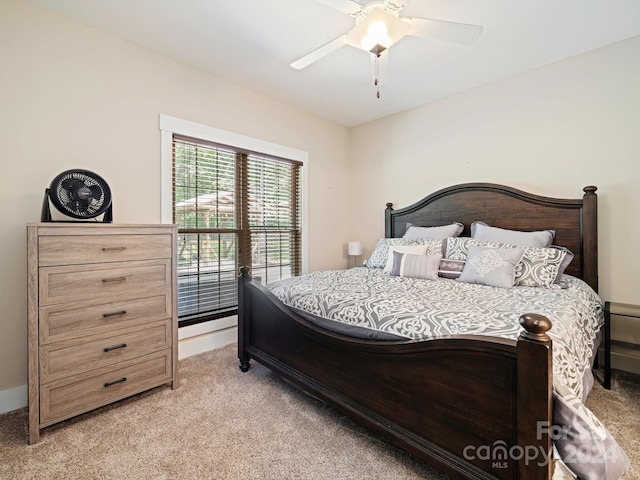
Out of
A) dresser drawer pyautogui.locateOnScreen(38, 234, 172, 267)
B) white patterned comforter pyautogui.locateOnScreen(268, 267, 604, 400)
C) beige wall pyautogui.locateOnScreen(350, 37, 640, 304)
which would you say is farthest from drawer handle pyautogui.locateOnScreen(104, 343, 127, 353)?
beige wall pyautogui.locateOnScreen(350, 37, 640, 304)

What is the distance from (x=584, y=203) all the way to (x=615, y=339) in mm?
1136

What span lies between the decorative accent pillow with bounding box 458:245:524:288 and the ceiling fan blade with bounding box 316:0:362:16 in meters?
1.91

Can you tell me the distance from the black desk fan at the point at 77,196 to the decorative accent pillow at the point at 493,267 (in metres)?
2.69

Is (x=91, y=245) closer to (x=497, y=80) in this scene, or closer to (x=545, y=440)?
(x=545, y=440)

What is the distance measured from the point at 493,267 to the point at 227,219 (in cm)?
244

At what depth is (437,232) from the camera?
317 cm

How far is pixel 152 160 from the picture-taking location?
2.58m

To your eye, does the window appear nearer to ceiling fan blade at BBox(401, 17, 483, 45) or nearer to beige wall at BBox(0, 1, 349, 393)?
beige wall at BBox(0, 1, 349, 393)

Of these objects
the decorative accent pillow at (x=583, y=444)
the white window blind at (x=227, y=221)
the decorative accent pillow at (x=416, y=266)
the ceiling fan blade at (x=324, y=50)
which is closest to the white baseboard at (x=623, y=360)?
the decorative accent pillow at (x=416, y=266)

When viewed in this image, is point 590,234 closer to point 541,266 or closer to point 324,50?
point 541,266

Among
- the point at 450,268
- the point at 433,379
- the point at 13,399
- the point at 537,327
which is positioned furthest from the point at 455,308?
the point at 13,399

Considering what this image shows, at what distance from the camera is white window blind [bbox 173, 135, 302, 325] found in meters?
2.83

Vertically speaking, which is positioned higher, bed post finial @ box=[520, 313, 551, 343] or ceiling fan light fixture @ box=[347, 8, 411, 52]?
ceiling fan light fixture @ box=[347, 8, 411, 52]

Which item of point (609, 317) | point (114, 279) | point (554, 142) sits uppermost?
point (554, 142)
